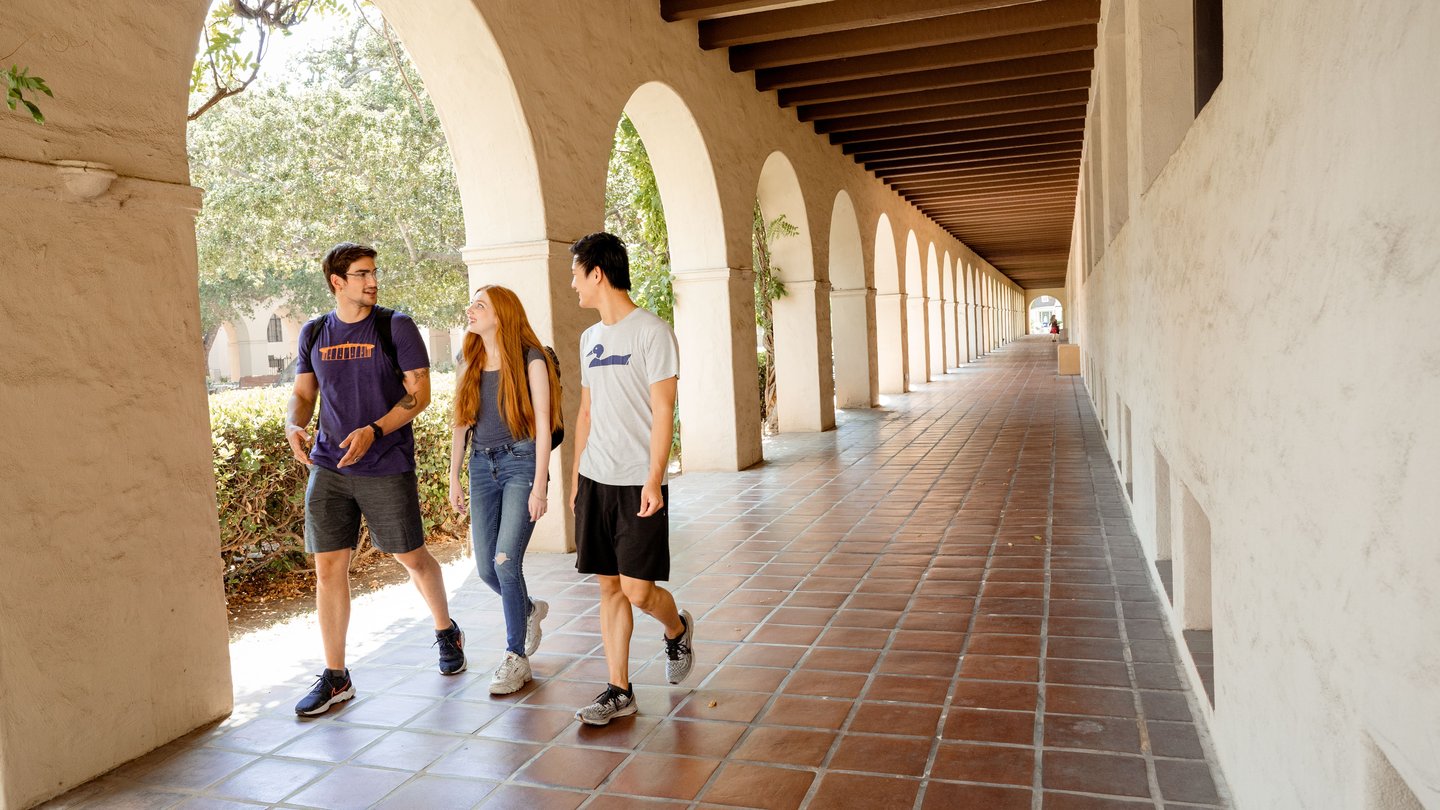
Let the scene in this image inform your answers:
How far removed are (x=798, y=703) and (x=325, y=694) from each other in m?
1.96

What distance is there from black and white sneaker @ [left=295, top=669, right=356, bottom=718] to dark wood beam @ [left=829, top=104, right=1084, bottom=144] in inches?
451

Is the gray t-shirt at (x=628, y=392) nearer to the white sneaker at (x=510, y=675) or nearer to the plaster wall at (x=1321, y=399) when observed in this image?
the white sneaker at (x=510, y=675)

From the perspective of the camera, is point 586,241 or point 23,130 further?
point 586,241

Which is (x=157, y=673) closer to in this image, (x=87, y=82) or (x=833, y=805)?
(x=87, y=82)

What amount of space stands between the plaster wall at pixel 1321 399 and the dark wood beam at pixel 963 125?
429 inches

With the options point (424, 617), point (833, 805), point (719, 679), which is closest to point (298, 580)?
point (424, 617)

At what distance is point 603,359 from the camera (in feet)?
12.5

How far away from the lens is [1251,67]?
2.46 meters

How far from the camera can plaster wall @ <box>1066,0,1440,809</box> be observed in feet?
4.73

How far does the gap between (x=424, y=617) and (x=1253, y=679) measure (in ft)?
13.8

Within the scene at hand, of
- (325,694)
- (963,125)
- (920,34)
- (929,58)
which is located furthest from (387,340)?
(963,125)

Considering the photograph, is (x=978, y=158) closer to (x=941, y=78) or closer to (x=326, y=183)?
(x=941, y=78)

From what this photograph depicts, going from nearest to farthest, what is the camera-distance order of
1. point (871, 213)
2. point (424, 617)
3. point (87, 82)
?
1. point (87, 82)
2. point (424, 617)
3. point (871, 213)

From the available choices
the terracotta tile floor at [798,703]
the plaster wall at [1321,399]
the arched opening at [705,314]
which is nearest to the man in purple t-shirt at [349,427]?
the terracotta tile floor at [798,703]
